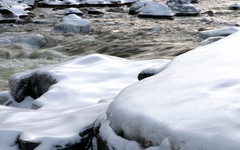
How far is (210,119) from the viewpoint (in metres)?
1.63

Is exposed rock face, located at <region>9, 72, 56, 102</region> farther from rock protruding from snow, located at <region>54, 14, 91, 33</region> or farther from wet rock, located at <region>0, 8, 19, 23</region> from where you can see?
wet rock, located at <region>0, 8, 19, 23</region>

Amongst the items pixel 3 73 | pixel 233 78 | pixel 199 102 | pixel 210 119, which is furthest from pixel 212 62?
pixel 3 73

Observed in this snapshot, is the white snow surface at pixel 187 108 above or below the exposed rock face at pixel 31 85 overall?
above

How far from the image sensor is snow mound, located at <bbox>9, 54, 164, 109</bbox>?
361 cm

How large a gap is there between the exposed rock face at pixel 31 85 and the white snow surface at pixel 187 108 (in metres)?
2.03

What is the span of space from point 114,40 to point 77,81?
5.69m

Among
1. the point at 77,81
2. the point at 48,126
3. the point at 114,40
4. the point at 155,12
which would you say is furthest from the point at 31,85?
the point at 155,12

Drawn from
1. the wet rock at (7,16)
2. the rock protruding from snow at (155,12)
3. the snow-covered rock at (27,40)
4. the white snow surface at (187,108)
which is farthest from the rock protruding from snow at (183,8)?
the white snow surface at (187,108)

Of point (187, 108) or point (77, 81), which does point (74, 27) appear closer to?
point (77, 81)

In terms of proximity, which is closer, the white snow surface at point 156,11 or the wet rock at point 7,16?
the wet rock at point 7,16

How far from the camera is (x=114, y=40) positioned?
9.70 meters

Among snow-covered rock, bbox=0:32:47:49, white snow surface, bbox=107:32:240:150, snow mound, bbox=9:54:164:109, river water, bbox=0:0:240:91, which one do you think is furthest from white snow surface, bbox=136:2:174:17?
white snow surface, bbox=107:32:240:150

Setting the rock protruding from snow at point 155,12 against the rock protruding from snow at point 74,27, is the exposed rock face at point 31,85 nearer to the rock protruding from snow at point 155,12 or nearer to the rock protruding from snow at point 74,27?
the rock protruding from snow at point 74,27

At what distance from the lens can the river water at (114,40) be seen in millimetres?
7805
